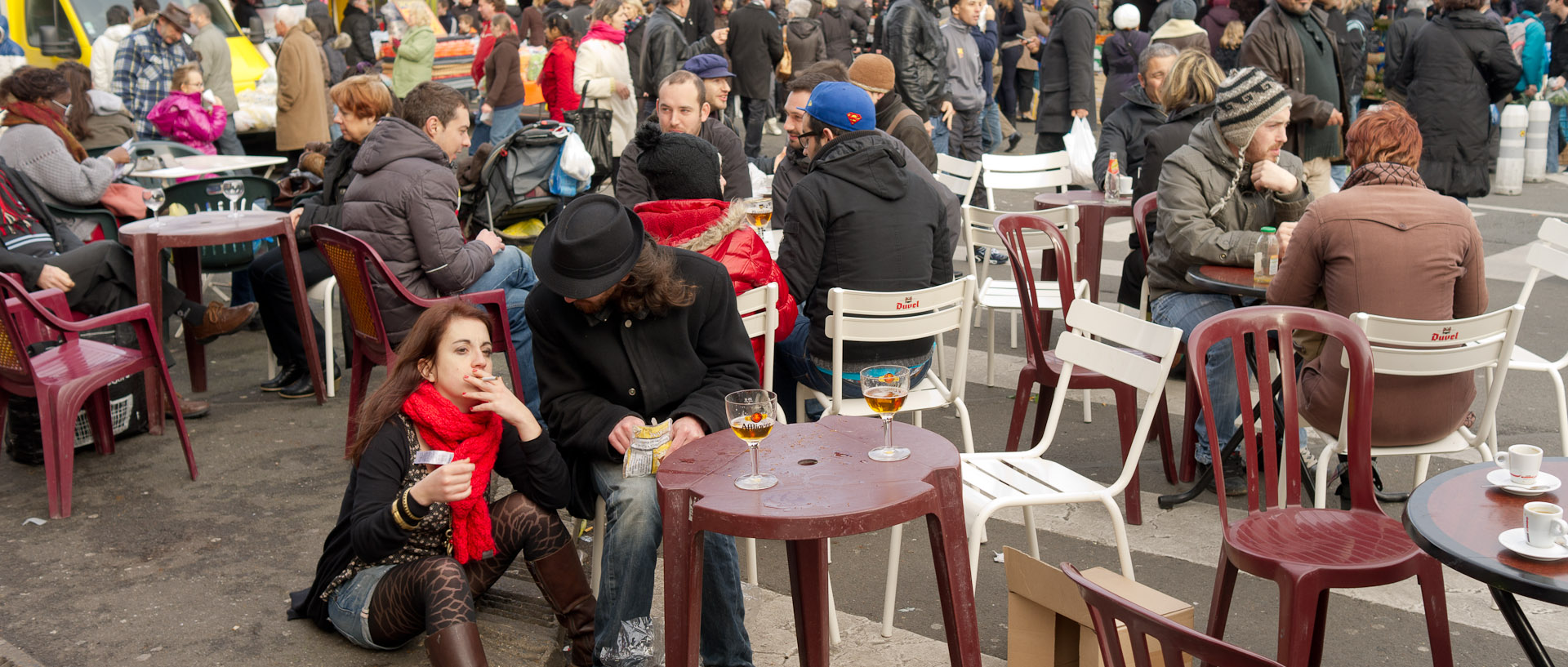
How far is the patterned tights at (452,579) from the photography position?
3.05 meters

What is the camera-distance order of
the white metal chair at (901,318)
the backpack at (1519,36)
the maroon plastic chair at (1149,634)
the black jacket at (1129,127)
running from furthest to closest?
the backpack at (1519,36)
the black jacket at (1129,127)
the white metal chair at (901,318)
the maroon plastic chair at (1149,634)

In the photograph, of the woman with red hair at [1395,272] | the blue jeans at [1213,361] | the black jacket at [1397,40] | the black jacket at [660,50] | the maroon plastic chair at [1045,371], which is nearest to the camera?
the woman with red hair at [1395,272]

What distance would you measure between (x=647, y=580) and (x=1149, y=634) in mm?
1714

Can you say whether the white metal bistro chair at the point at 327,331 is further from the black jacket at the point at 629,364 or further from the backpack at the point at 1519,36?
the backpack at the point at 1519,36

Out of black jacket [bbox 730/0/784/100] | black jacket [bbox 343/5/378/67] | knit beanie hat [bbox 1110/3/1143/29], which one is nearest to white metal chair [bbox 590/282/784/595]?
knit beanie hat [bbox 1110/3/1143/29]

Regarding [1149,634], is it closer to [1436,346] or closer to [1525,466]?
[1525,466]

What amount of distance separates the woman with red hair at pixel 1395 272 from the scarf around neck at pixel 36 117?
5.95m

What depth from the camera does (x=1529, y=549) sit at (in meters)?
2.34

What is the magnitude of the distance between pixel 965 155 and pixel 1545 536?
8053mm

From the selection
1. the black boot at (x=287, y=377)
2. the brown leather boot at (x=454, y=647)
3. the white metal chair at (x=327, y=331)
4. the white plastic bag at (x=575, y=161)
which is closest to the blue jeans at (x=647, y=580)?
the brown leather boot at (x=454, y=647)

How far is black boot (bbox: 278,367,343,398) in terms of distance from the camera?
6.08 m

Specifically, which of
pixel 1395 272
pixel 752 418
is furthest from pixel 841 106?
pixel 752 418

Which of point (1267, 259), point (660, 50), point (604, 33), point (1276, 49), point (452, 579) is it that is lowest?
point (452, 579)

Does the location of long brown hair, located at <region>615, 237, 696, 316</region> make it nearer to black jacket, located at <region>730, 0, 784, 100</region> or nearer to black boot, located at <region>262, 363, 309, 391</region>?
A: black boot, located at <region>262, 363, 309, 391</region>
